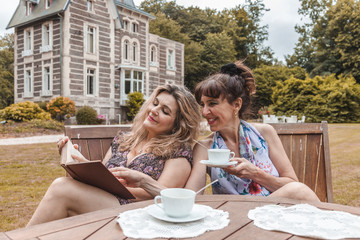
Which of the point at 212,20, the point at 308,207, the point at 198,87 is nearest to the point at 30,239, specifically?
the point at 308,207

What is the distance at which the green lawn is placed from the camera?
352 centimetres

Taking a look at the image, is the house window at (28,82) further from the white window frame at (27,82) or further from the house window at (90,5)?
the house window at (90,5)

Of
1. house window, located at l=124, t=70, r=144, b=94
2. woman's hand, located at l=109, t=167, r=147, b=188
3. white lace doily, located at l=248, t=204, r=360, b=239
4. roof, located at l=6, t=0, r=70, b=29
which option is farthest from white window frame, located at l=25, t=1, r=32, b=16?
white lace doily, located at l=248, t=204, r=360, b=239

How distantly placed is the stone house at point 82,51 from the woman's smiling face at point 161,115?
1554cm

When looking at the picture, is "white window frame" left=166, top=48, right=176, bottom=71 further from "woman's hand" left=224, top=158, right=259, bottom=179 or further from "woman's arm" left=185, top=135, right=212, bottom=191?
"woman's hand" left=224, top=158, right=259, bottom=179

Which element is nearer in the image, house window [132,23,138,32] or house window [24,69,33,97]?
house window [24,69,33,97]

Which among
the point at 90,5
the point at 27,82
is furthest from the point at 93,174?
the point at 27,82

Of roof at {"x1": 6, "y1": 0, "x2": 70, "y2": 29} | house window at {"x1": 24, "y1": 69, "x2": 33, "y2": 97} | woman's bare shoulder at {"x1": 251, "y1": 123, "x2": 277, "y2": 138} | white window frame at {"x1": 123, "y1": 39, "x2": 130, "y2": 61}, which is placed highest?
roof at {"x1": 6, "y1": 0, "x2": 70, "y2": 29}

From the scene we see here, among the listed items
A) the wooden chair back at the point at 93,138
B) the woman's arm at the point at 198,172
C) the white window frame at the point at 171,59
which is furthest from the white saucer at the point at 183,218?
the white window frame at the point at 171,59

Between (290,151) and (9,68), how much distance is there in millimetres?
33160

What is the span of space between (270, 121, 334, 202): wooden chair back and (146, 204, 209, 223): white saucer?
5.31 feet

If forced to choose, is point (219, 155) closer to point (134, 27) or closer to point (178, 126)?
point (178, 126)

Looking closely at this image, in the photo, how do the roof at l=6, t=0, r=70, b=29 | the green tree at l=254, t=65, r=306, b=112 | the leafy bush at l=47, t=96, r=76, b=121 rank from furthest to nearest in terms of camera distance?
the green tree at l=254, t=65, r=306, b=112 < the roof at l=6, t=0, r=70, b=29 < the leafy bush at l=47, t=96, r=76, b=121

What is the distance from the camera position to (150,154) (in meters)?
2.16
